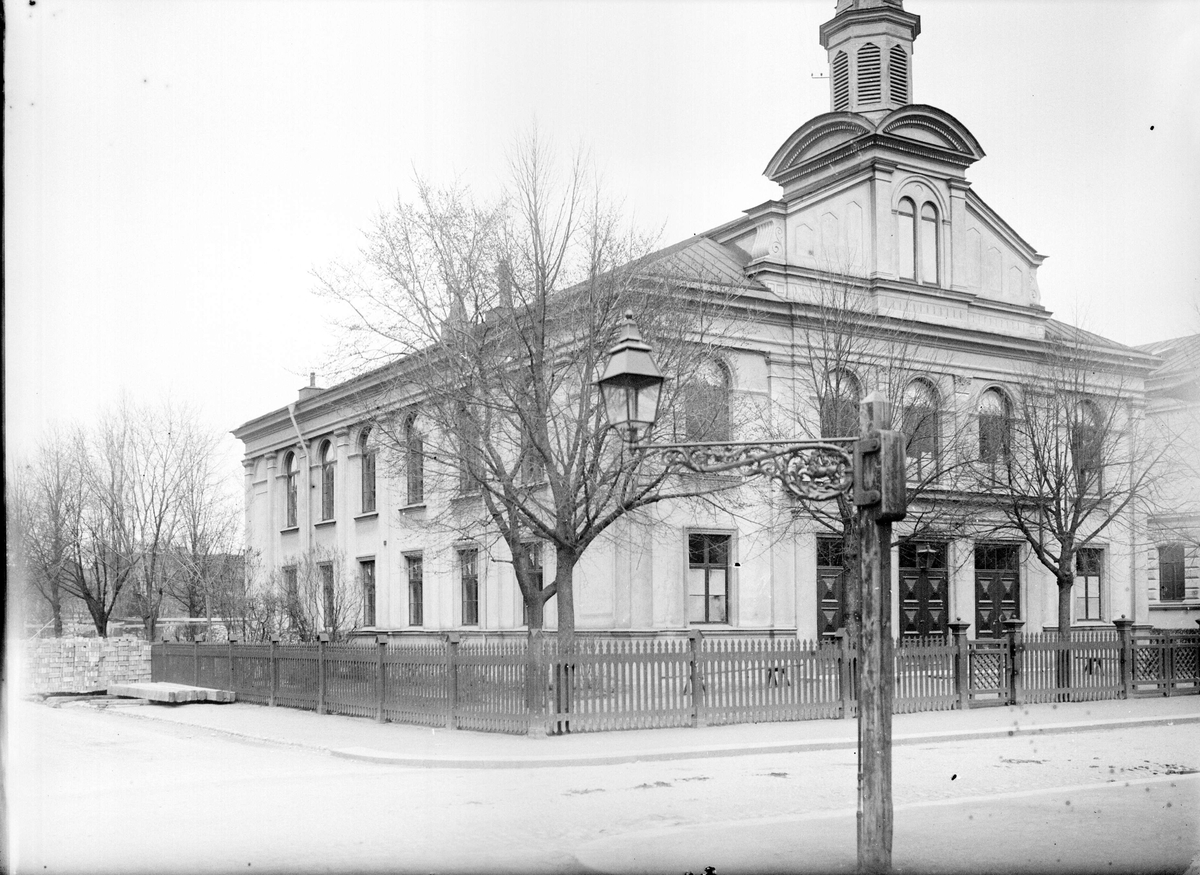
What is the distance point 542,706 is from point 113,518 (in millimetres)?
29718

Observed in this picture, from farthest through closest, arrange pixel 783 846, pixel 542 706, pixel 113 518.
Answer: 1. pixel 113 518
2. pixel 542 706
3. pixel 783 846

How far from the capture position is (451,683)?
1933 cm

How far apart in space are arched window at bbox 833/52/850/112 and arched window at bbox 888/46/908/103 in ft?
3.75

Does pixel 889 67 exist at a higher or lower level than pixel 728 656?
higher

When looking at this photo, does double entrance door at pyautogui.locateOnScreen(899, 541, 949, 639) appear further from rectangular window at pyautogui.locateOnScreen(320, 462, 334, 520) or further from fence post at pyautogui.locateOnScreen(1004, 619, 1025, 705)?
rectangular window at pyautogui.locateOnScreen(320, 462, 334, 520)

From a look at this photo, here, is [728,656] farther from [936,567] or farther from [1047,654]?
[936,567]

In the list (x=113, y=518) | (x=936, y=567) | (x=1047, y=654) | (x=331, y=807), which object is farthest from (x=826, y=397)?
(x=113, y=518)

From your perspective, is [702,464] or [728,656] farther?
[728,656]

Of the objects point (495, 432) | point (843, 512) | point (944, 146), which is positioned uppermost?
point (944, 146)

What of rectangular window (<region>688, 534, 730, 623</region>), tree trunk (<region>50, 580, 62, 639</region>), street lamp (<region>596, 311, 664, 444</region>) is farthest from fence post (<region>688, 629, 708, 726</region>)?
tree trunk (<region>50, 580, 62, 639</region>)

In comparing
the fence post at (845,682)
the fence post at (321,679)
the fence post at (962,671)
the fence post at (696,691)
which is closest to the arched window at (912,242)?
the fence post at (962,671)

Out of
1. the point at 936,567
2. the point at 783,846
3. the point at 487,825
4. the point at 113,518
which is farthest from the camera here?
the point at 113,518

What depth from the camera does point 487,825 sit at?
10836 mm

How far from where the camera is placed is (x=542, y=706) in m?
18.2
